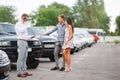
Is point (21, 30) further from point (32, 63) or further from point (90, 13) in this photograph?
point (90, 13)

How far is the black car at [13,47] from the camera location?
14.6 meters

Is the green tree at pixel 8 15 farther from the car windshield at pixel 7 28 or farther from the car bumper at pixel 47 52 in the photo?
the car windshield at pixel 7 28

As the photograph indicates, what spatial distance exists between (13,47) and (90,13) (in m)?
90.9

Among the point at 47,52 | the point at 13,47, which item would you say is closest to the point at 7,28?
the point at 13,47

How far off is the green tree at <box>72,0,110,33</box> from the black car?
289ft

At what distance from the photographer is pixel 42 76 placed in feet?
43.8

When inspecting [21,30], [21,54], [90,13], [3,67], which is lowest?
[3,67]

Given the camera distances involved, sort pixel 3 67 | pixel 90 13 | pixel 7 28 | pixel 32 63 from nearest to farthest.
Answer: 1. pixel 3 67
2. pixel 32 63
3. pixel 7 28
4. pixel 90 13

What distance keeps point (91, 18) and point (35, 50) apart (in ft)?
292

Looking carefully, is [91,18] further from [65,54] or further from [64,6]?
[65,54]

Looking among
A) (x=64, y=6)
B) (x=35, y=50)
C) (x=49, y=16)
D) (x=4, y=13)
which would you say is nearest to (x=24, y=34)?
(x=35, y=50)

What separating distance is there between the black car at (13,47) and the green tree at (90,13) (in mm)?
88143

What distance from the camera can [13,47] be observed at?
48.1 feet

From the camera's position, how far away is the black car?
14.6 metres
